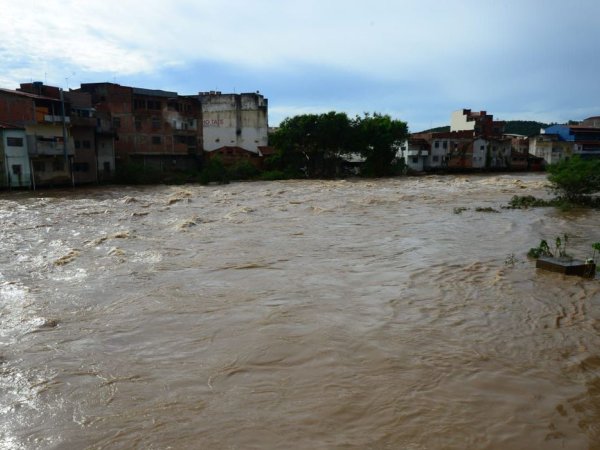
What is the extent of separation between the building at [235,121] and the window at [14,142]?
22.9 m

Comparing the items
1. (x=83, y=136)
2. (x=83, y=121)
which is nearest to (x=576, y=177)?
(x=83, y=121)

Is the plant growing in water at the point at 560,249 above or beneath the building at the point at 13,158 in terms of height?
beneath

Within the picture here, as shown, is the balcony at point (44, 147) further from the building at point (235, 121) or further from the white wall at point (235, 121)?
the white wall at point (235, 121)

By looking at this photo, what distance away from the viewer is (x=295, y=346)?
6.57 meters

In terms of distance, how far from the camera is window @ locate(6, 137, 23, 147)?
3055 centimetres

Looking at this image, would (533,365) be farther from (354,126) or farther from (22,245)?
(354,126)

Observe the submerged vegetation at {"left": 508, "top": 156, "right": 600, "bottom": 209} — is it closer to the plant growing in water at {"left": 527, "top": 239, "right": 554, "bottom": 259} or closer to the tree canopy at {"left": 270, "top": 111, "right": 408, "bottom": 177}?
the plant growing in water at {"left": 527, "top": 239, "right": 554, "bottom": 259}

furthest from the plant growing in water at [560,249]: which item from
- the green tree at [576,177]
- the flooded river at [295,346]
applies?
the green tree at [576,177]

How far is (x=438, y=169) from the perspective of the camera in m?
58.2

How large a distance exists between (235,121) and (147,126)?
39.7ft

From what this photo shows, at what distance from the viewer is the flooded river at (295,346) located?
4.66 metres

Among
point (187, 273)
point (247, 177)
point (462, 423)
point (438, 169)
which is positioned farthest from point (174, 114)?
point (462, 423)

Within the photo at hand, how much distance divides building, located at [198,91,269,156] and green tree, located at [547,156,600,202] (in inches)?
1310

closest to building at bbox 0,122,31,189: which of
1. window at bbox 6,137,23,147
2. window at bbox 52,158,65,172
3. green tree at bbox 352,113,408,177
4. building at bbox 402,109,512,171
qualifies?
window at bbox 6,137,23,147
